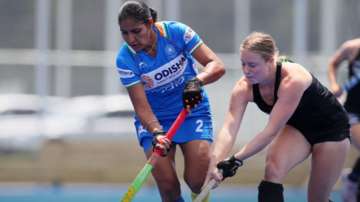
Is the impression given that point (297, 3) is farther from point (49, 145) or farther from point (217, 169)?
point (217, 169)

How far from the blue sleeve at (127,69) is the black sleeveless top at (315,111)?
80 centimetres

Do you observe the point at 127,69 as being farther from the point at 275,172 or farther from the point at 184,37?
the point at 275,172

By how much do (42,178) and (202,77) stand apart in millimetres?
6973

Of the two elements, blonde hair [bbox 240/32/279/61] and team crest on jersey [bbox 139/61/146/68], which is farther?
team crest on jersey [bbox 139/61/146/68]

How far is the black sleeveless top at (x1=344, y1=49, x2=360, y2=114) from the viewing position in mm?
9234

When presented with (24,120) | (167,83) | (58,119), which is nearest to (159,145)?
(167,83)

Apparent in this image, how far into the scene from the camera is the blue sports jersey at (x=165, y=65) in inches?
293

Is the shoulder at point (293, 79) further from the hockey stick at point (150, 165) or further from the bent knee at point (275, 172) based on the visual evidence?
the hockey stick at point (150, 165)

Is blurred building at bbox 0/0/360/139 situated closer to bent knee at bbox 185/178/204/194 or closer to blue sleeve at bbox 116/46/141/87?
bent knee at bbox 185/178/204/194

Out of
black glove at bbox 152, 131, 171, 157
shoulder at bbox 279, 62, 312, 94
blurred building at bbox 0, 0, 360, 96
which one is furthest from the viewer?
blurred building at bbox 0, 0, 360, 96

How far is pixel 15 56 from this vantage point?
15.5 metres

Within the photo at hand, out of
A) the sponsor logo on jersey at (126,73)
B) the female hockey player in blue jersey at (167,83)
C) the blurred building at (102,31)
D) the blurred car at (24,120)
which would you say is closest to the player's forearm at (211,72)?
the female hockey player in blue jersey at (167,83)

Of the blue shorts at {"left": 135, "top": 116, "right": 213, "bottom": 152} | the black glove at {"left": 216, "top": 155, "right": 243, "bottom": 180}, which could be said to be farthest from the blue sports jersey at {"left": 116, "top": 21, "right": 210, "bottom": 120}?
the black glove at {"left": 216, "top": 155, "right": 243, "bottom": 180}

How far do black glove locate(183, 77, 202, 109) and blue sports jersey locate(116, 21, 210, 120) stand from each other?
0.95ft
